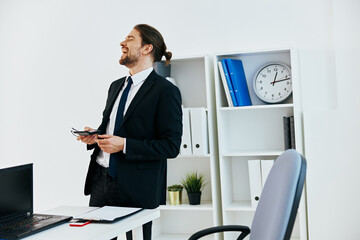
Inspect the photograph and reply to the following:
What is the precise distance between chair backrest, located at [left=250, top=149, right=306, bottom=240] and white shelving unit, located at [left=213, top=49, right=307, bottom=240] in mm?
1796

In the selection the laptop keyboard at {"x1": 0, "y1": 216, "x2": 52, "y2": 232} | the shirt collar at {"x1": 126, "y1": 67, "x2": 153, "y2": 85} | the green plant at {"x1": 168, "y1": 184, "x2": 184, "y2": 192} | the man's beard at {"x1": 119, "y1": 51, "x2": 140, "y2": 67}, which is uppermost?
the man's beard at {"x1": 119, "y1": 51, "x2": 140, "y2": 67}

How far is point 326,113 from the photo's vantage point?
3.23 m

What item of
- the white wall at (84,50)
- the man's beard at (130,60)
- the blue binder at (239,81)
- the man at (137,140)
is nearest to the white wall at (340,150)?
the white wall at (84,50)

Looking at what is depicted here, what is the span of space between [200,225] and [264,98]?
119 centimetres

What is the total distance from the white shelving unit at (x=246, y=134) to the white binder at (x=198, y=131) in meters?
0.11

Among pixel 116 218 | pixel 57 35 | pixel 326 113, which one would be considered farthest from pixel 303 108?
pixel 57 35

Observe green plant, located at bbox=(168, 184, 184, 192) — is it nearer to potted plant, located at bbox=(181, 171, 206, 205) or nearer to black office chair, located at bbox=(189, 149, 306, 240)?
potted plant, located at bbox=(181, 171, 206, 205)

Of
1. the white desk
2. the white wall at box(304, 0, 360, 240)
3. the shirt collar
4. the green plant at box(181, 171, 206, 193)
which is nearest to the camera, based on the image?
the white desk

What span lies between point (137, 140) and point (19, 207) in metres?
0.67

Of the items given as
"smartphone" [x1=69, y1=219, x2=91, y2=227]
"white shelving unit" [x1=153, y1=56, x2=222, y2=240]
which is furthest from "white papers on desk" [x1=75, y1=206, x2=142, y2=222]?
"white shelving unit" [x1=153, y1=56, x2=222, y2=240]

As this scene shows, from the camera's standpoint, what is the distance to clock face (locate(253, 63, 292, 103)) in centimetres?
339

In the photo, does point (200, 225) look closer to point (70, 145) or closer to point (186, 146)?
point (186, 146)

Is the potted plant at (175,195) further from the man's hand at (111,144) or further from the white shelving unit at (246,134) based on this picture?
the man's hand at (111,144)

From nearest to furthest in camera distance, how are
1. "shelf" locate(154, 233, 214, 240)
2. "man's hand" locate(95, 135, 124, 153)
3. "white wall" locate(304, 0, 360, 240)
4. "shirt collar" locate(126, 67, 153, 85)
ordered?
"man's hand" locate(95, 135, 124, 153) → "shirt collar" locate(126, 67, 153, 85) → "white wall" locate(304, 0, 360, 240) → "shelf" locate(154, 233, 214, 240)
